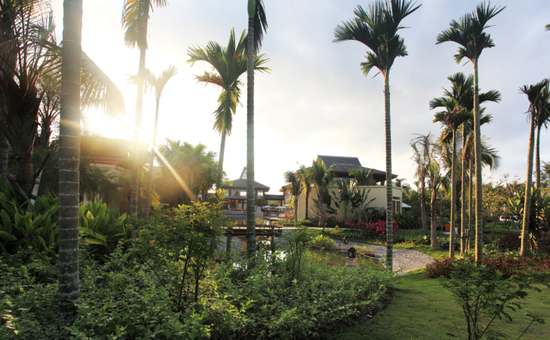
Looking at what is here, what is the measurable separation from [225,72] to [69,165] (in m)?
8.27

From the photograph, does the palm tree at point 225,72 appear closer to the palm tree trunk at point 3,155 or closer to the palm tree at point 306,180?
the palm tree trunk at point 3,155

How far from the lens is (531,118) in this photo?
392 inches

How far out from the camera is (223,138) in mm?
11250

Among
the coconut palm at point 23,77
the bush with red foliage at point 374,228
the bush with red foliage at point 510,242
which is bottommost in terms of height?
the bush with red foliage at point 374,228

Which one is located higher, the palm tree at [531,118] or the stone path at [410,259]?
the palm tree at [531,118]

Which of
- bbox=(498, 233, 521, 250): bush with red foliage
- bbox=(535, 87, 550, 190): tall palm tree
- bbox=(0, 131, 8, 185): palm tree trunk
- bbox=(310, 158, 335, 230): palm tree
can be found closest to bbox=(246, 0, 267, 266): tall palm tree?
bbox=(0, 131, 8, 185): palm tree trunk

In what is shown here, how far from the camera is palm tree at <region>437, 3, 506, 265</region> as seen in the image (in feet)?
27.7

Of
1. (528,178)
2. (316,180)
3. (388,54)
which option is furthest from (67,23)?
(316,180)

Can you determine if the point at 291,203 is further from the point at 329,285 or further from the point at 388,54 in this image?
the point at 329,285

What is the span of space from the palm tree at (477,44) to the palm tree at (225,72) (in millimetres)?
6542

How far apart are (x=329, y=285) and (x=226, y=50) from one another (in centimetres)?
881

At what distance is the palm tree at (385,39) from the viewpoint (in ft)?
26.3

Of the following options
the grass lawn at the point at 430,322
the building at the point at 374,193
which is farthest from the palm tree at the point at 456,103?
the building at the point at 374,193

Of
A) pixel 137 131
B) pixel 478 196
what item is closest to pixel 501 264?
pixel 478 196
